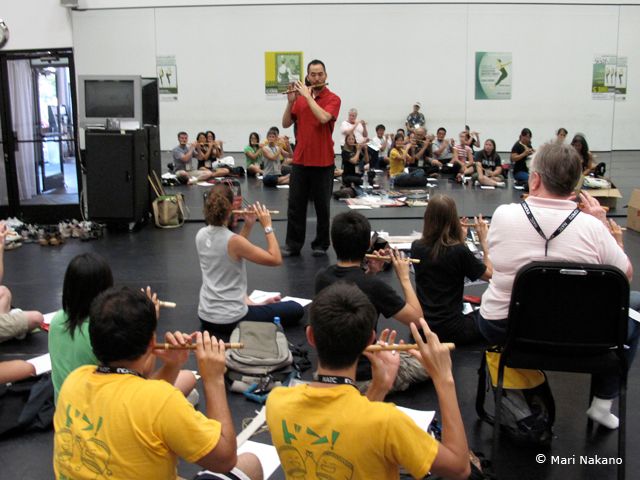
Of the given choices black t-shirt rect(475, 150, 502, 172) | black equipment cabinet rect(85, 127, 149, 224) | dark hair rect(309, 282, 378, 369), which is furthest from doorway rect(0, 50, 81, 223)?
black t-shirt rect(475, 150, 502, 172)

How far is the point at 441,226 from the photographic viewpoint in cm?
408

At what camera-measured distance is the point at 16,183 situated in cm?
838

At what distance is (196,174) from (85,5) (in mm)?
6142

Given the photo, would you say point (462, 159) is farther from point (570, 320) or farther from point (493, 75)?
point (570, 320)

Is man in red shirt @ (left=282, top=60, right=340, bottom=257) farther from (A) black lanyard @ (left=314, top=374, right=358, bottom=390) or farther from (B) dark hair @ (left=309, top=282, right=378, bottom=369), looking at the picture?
(A) black lanyard @ (left=314, top=374, right=358, bottom=390)

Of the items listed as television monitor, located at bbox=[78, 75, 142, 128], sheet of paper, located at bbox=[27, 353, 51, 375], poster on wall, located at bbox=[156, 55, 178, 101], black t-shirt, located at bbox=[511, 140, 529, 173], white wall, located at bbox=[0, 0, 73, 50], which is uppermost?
white wall, located at bbox=[0, 0, 73, 50]

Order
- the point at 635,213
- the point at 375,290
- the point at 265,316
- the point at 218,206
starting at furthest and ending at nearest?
the point at 635,213 < the point at 265,316 < the point at 218,206 < the point at 375,290

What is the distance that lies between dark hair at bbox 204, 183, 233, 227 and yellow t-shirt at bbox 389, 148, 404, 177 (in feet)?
26.5

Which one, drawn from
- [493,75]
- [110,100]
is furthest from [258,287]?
[493,75]

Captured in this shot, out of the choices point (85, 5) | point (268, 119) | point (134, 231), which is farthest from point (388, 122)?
point (134, 231)

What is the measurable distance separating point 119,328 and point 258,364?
71.3 inches

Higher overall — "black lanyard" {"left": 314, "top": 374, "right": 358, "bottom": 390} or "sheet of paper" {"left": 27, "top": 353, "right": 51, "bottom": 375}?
"black lanyard" {"left": 314, "top": 374, "right": 358, "bottom": 390}

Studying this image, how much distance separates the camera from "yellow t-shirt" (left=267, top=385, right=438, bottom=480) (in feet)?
5.98

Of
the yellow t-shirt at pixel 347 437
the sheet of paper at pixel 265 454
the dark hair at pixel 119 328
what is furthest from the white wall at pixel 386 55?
the yellow t-shirt at pixel 347 437
